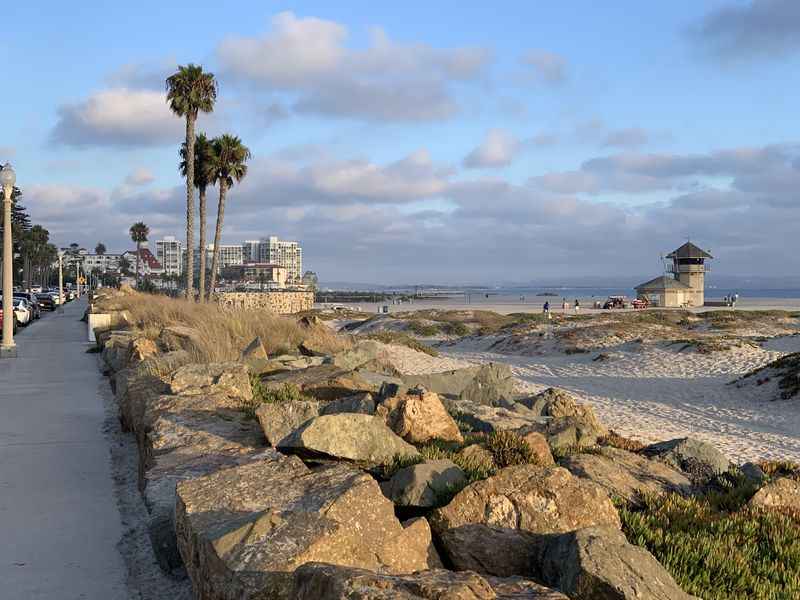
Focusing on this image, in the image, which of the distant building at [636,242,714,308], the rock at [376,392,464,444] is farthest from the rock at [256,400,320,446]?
the distant building at [636,242,714,308]

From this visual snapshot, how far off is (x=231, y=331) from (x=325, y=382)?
269 inches

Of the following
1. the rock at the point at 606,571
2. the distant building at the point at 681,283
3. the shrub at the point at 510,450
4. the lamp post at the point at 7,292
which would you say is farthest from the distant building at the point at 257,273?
the rock at the point at 606,571

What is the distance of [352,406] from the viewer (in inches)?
293

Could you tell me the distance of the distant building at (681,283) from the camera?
66.2 metres

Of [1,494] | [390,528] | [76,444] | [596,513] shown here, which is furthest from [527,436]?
[76,444]

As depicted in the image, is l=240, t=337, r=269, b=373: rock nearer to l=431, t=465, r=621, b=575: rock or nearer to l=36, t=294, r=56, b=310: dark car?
l=431, t=465, r=621, b=575: rock

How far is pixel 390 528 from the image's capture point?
3.97 metres

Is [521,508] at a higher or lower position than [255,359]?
lower

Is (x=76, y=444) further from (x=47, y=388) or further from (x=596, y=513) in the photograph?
(x=596, y=513)

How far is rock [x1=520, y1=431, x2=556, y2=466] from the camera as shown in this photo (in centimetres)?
598

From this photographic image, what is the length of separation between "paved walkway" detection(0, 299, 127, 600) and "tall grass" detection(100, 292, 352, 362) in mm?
2071

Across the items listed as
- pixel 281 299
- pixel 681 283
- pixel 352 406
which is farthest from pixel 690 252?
pixel 352 406

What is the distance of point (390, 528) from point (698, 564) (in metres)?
1.97

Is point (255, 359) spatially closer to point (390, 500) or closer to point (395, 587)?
point (390, 500)
